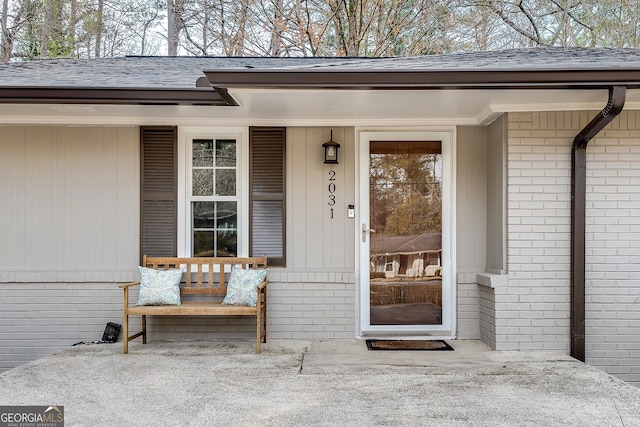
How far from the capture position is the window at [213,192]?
481 centimetres

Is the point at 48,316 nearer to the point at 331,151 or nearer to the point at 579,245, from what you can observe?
the point at 331,151

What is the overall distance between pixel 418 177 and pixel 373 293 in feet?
3.94

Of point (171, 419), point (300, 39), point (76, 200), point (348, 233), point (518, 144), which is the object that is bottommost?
point (171, 419)

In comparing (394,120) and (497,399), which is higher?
(394,120)

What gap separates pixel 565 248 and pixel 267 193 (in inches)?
106

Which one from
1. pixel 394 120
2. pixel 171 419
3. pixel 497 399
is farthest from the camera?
pixel 394 120

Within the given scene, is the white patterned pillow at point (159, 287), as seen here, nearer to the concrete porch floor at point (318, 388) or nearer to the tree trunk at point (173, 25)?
the concrete porch floor at point (318, 388)

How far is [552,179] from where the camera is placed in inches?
171

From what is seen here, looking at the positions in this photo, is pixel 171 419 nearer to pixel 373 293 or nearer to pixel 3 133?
pixel 373 293

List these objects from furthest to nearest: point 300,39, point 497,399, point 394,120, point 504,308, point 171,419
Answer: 1. point 300,39
2. point 394,120
3. point 504,308
4. point 497,399
5. point 171,419

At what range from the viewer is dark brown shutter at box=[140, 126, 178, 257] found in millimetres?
4797

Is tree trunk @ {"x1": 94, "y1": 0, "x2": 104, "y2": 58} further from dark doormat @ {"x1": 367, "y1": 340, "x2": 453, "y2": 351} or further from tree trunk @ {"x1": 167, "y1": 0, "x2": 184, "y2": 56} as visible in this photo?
dark doormat @ {"x1": 367, "y1": 340, "x2": 453, "y2": 351}

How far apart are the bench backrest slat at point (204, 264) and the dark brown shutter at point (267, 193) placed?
0.18m

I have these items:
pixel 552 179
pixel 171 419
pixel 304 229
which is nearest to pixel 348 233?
pixel 304 229
